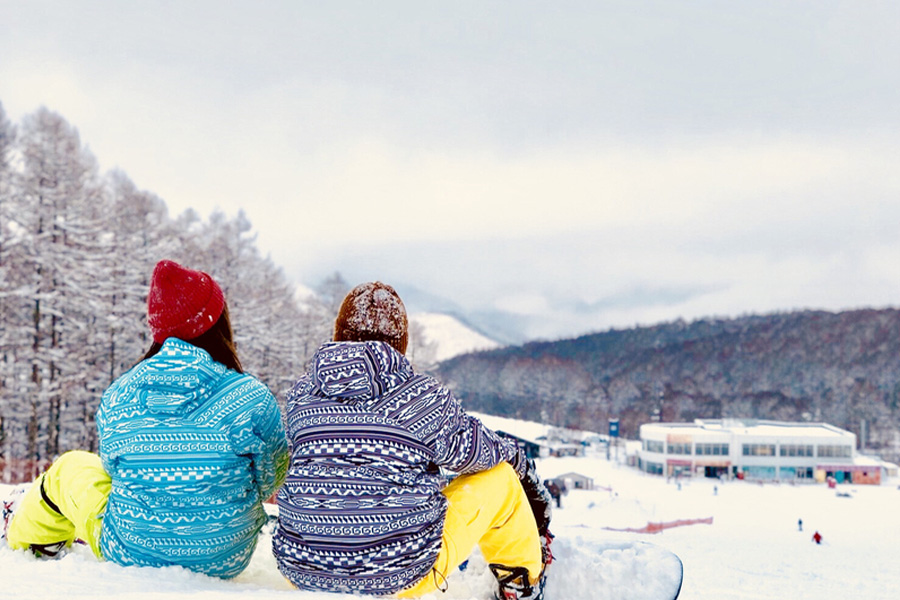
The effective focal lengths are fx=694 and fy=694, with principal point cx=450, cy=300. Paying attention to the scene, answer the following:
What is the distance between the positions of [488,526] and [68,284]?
19025mm

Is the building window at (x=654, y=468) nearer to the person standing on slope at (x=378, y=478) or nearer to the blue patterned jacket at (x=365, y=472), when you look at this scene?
the person standing on slope at (x=378, y=478)

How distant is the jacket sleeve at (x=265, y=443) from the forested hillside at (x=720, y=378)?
78.0 meters

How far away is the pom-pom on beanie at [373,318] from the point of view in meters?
2.75

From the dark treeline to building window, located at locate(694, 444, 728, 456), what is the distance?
1577 inches

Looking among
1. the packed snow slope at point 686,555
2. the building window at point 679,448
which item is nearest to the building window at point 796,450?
the packed snow slope at point 686,555

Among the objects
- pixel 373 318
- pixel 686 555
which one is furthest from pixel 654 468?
pixel 373 318

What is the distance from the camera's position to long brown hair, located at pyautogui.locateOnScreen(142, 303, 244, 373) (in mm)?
2924

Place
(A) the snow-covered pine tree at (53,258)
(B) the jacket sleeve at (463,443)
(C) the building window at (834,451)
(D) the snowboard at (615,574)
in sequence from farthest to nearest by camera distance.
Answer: (C) the building window at (834,451)
(A) the snow-covered pine tree at (53,258)
(D) the snowboard at (615,574)
(B) the jacket sleeve at (463,443)

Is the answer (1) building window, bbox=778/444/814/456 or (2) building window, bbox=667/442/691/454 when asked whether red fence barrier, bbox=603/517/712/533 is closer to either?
(2) building window, bbox=667/442/691/454

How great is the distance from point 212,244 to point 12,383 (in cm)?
995

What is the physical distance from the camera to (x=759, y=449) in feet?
178

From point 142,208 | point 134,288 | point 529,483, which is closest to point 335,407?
point 529,483

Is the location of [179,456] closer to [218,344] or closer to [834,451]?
[218,344]

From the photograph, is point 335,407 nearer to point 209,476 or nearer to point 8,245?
point 209,476
